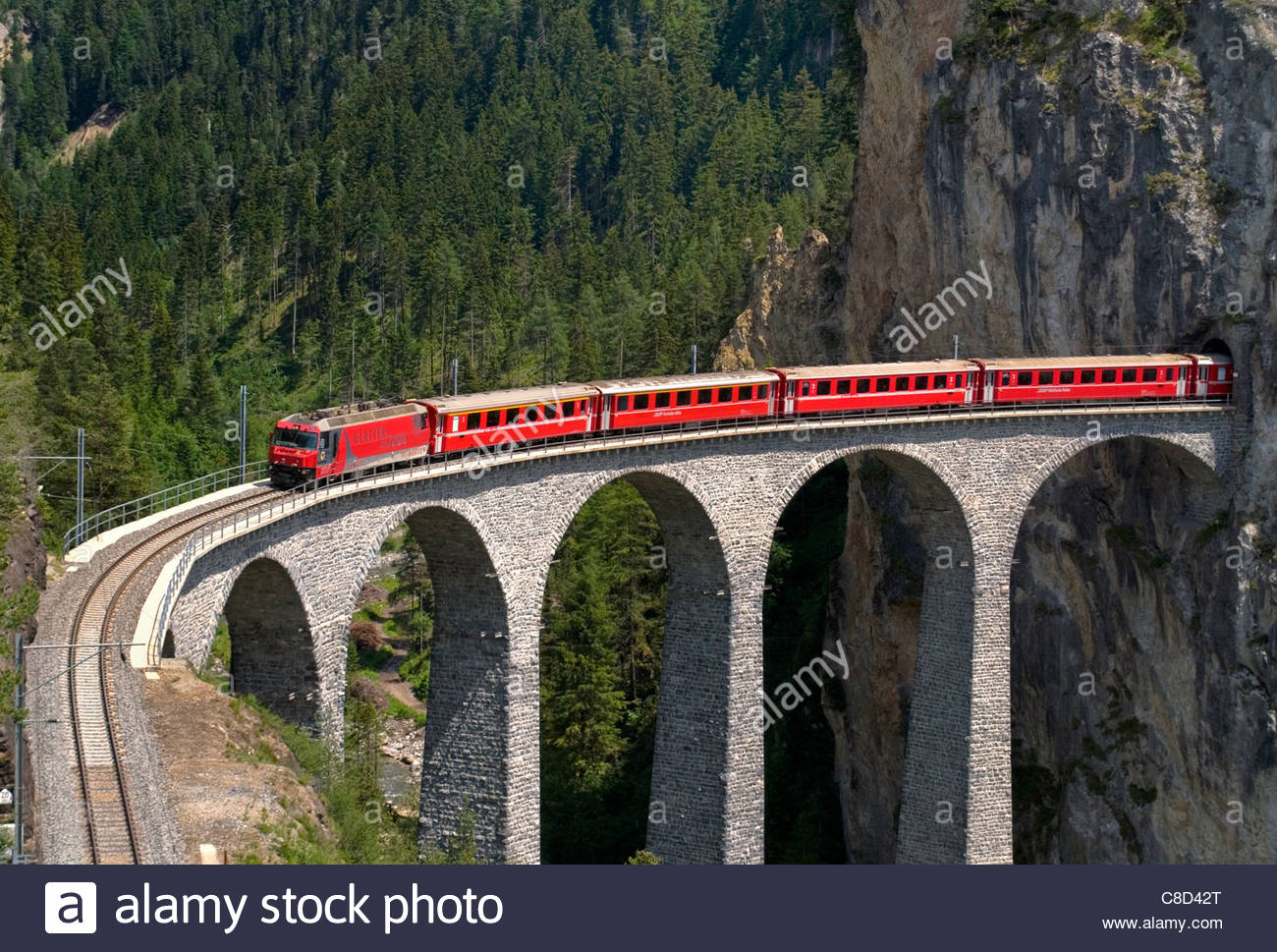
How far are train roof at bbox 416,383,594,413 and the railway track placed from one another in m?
8.38

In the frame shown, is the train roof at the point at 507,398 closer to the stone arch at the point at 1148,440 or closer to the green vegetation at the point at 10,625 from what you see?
the green vegetation at the point at 10,625

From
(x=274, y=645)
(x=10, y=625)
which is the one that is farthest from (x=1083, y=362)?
(x=10, y=625)

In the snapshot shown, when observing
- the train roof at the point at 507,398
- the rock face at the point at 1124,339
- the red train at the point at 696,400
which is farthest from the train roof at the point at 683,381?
the rock face at the point at 1124,339

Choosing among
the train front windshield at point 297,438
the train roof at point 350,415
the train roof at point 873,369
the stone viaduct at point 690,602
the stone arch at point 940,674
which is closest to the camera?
the stone viaduct at point 690,602

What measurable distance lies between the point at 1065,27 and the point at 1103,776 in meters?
29.0

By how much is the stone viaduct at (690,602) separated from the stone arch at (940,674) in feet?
0.27

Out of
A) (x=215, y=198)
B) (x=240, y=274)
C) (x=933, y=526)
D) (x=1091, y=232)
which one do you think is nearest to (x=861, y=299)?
(x=1091, y=232)

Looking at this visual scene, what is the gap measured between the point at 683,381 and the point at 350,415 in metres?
12.2

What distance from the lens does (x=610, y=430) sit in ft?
203

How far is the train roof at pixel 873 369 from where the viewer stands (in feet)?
213

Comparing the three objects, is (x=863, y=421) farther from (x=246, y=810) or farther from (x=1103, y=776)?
(x=246, y=810)

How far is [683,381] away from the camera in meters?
62.7

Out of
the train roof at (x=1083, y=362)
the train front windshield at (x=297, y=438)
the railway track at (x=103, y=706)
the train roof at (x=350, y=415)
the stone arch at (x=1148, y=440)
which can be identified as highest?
the train roof at (x=1083, y=362)

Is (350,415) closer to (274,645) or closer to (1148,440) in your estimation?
(274,645)
